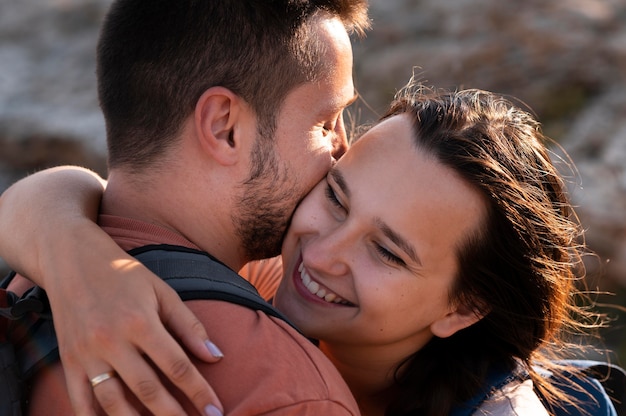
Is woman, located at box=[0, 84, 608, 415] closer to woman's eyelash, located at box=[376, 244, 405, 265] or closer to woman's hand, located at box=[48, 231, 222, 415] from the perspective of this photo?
woman's eyelash, located at box=[376, 244, 405, 265]

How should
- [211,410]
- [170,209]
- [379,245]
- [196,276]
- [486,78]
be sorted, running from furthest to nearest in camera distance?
[486,78] → [379,245] → [170,209] → [196,276] → [211,410]

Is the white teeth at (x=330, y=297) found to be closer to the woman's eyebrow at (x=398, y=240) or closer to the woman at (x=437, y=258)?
the woman at (x=437, y=258)

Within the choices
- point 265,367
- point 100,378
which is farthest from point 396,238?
point 100,378

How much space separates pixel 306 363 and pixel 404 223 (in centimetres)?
70

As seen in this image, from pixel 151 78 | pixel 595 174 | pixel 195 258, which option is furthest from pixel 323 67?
pixel 595 174

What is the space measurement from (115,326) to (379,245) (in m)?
0.93

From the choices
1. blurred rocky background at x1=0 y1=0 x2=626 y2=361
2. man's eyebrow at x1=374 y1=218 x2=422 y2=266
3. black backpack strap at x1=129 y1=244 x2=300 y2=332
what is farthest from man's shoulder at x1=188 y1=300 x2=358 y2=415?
blurred rocky background at x1=0 y1=0 x2=626 y2=361

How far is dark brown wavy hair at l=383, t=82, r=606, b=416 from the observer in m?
2.59

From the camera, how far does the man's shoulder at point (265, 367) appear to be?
187cm

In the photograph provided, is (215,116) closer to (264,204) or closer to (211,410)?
(264,204)

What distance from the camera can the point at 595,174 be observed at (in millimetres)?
5500

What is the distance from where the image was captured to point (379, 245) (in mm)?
2537

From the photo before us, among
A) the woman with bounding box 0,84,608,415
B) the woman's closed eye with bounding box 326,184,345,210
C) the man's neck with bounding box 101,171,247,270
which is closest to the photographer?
the man's neck with bounding box 101,171,247,270

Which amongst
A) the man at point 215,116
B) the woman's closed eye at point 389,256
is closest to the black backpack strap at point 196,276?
the man at point 215,116
